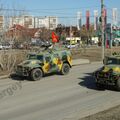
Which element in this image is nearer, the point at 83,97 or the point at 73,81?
the point at 83,97

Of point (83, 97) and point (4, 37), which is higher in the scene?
point (4, 37)

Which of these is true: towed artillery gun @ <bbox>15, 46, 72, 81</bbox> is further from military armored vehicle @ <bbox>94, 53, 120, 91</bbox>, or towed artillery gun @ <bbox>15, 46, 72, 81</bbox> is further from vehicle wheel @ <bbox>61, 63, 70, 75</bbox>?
military armored vehicle @ <bbox>94, 53, 120, 91</bbox>

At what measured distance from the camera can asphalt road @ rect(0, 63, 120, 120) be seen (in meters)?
13.1

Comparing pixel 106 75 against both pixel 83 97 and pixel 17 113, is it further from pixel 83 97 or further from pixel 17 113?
pixel 17 113

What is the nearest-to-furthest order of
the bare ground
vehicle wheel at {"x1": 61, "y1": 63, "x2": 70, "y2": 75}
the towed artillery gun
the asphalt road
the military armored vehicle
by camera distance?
the bare ground → the asphalt road → the military armored vehicle → the towed artillery gun → vehicle wheel at {"x1": 61, "y1": 63, "x2": 70, "y2": 75}

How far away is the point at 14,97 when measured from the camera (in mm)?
16391

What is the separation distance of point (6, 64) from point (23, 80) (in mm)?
5928

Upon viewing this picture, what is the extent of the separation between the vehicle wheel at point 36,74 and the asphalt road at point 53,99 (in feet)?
1.22

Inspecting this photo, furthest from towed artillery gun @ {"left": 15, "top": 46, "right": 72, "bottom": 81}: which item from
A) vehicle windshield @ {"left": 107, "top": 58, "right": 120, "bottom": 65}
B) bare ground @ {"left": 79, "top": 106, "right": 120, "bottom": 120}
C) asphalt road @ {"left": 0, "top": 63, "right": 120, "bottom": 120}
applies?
bare ground @ {"left": 79, "top": 106, "right": 120, "bottom": 120}

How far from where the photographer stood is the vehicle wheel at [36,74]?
21.8m

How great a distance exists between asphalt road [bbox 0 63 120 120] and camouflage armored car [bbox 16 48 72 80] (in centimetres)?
57

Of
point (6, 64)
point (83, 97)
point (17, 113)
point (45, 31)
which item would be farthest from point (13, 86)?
point (45, 31)

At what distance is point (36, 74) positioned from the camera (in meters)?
22.0

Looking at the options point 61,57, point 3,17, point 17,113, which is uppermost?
point 3,17
